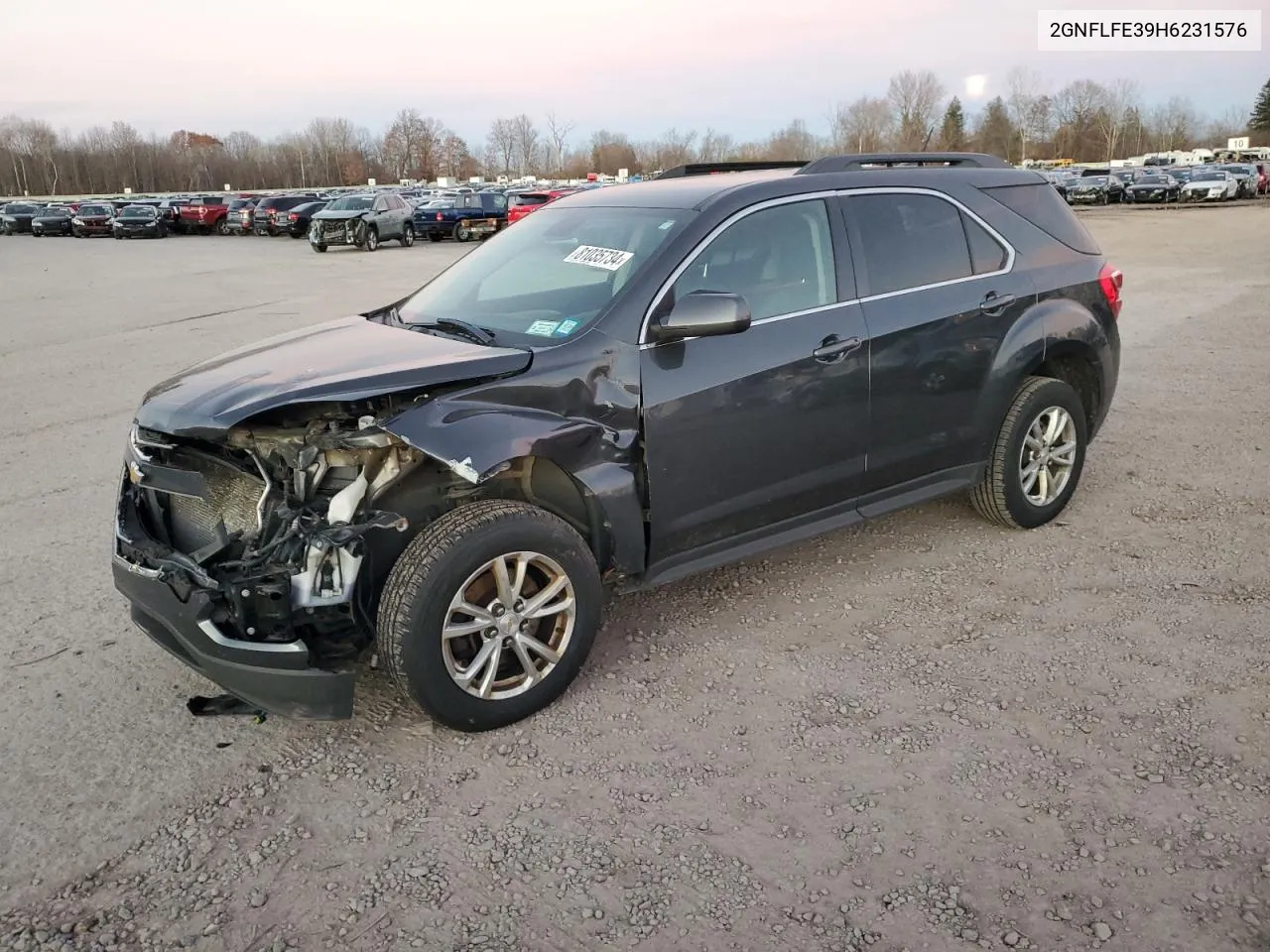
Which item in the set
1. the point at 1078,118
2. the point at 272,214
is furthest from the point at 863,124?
the point at 272,214

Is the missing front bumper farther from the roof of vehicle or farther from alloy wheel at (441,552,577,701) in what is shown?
the roof of vehicle

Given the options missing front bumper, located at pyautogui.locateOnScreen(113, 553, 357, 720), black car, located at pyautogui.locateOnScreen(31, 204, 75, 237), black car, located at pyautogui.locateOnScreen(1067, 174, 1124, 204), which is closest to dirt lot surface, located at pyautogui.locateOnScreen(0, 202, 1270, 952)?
missing front bumper, located at pyautogui.locateOnScreen(113, 553, 357, 720)

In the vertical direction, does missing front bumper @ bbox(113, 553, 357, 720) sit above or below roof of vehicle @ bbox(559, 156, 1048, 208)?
below

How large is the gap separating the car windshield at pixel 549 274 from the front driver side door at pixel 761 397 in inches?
11.1

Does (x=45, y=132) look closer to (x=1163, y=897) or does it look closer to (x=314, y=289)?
(x=314, y=289)

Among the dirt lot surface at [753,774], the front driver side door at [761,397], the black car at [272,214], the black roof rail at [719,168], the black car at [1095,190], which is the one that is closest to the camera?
the dirt lot surface at [753,774]

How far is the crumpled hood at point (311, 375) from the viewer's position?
3.30 metres

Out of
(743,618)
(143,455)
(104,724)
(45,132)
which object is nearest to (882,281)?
(743,618)

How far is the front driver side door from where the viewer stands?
3.84 m

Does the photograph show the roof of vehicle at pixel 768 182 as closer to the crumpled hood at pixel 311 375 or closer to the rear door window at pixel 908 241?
the rear door window at pixel 908 241

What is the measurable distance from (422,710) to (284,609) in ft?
1.90

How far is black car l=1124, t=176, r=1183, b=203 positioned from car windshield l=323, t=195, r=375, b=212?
36390 mm

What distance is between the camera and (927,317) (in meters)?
4.54

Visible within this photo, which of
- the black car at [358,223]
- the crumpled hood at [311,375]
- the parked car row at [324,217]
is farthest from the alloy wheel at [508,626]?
the black car at [358,223]
